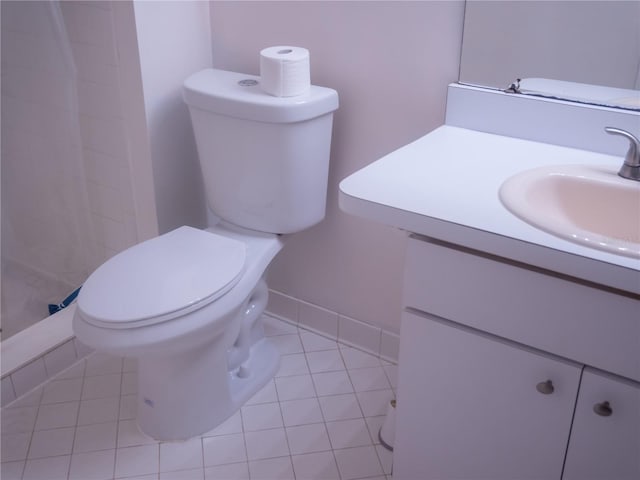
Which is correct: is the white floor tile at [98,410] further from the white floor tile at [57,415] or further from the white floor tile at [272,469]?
the white floor tile at [272,469]

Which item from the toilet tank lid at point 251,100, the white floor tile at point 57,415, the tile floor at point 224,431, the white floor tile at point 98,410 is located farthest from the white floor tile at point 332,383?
the toilet tank lid at point 251,100

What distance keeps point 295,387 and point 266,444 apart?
24 cm

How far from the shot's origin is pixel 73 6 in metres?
1.94

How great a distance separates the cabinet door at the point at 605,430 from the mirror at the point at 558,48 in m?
0.63

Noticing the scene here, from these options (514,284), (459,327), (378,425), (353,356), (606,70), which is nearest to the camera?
(514,284)

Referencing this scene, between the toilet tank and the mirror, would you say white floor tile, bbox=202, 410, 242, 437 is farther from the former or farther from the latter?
the mirror

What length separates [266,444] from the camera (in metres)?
1.76

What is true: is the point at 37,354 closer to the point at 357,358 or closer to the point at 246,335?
the point at 246,335

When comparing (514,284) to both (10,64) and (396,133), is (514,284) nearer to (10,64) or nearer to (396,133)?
(396,133)

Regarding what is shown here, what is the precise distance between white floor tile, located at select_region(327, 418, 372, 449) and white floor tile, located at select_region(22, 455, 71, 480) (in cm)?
69

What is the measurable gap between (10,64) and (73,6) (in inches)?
15.1

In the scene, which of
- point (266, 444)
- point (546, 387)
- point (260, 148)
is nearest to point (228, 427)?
point (266, 444)

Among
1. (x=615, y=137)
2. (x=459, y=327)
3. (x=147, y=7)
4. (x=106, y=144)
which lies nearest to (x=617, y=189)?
(x=615, y=137)

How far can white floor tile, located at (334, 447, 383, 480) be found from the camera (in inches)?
65.7
